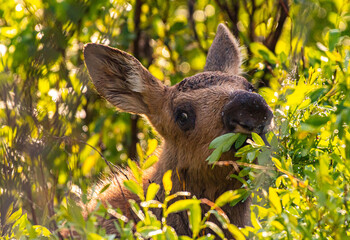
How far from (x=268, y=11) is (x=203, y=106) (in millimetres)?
3420

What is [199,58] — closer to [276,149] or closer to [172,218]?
[172,218]

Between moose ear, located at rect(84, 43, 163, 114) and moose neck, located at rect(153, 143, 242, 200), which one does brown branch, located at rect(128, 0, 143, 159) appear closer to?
moose ear, located at rect(84, 43, 163, 114)

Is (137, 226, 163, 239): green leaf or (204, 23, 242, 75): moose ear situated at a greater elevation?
(137, 226, 163, 239): green leaf

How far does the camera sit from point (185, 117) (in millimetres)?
6004

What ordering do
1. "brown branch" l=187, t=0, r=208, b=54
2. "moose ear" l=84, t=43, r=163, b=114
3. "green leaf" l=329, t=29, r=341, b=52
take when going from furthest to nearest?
1. "brown branch" l=187, t=0, r=208, b=54
2. "moose ear" l=84, t=43, r=163, b=114
3. "green leaf" l=329, t=29, r=341, b=52

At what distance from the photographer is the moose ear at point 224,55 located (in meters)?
7.48

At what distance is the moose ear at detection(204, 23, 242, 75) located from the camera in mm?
7484

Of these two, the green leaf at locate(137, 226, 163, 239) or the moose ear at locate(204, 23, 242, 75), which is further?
the moose ear at locate(204, 23, 242, 75)

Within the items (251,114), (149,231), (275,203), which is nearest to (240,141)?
(251,114)

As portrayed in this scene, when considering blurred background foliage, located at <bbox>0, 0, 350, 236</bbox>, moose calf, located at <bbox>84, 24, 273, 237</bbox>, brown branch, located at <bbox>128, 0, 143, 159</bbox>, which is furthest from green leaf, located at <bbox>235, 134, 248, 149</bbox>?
brown branch, located at <bbox>128, 0, 143, 159</bbox>

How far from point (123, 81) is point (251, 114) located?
2199 mm

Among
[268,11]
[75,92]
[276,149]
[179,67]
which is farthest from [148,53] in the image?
[276,149]

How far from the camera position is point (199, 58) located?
30.5ft

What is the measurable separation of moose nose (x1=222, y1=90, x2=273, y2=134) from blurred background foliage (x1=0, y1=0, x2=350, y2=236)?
13 centimetres
